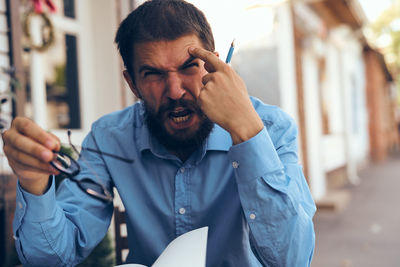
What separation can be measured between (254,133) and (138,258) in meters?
0.68

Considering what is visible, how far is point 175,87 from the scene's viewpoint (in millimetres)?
1436

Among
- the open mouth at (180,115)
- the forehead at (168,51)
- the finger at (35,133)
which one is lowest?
the open mouth at (180,115)

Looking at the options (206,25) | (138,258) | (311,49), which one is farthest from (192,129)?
(311,49)

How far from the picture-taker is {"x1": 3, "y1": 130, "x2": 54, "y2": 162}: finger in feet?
3.26

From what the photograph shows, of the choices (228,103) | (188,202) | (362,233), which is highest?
(228,103)

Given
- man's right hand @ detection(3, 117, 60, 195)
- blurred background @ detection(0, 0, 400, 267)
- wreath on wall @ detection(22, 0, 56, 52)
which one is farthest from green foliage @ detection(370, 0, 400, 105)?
man's right hand @ detection(3, 117, 60, 195)

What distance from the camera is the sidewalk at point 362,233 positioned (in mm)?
4406

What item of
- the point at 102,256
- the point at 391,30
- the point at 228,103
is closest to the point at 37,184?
the point at 228,103

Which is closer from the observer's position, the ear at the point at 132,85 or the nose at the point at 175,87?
the nose at the point at 175,87

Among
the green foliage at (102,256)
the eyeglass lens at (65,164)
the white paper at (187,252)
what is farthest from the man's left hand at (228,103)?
the green foliage at (102,256)

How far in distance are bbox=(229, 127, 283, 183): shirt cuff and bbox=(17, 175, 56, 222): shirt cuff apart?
53cm

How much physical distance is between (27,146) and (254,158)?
0.61m

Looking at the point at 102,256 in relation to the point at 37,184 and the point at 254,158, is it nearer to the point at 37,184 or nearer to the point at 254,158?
the point at 37,184

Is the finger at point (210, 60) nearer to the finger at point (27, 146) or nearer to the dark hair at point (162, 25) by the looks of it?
the dark hair at point (162, 25)
